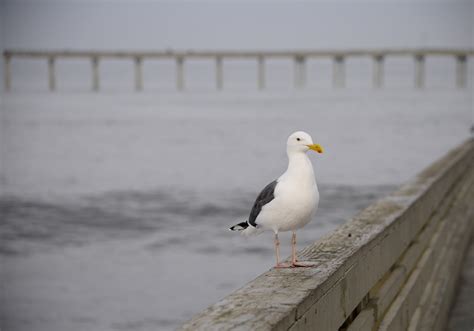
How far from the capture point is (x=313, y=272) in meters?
3.84

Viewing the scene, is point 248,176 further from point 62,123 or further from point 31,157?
point 62,123

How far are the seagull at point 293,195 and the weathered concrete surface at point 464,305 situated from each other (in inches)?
150

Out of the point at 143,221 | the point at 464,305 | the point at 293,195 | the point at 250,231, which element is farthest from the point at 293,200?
the point at 143,221

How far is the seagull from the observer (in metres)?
3.92

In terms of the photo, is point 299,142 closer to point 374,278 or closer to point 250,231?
point 250,231

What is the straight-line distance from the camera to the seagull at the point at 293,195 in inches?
154

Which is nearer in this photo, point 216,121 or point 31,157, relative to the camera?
point 31,157

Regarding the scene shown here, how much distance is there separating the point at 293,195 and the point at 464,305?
4992 mm

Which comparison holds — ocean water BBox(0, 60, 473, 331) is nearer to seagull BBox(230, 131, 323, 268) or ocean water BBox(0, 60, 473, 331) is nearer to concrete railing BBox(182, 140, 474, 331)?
concrete railing BBox(182, 140, 474, 331)

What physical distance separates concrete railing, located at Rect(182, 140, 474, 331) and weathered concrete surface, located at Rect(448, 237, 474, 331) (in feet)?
0.52

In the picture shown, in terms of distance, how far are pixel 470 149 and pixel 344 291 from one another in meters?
10.4

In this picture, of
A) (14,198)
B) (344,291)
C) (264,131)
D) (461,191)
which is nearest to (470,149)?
(461,191)

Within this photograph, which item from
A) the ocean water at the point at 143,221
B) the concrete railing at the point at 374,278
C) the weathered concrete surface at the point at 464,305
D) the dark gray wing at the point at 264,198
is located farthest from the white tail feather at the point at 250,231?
the ocean water at the point at 143,221

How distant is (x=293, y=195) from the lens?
393cm
